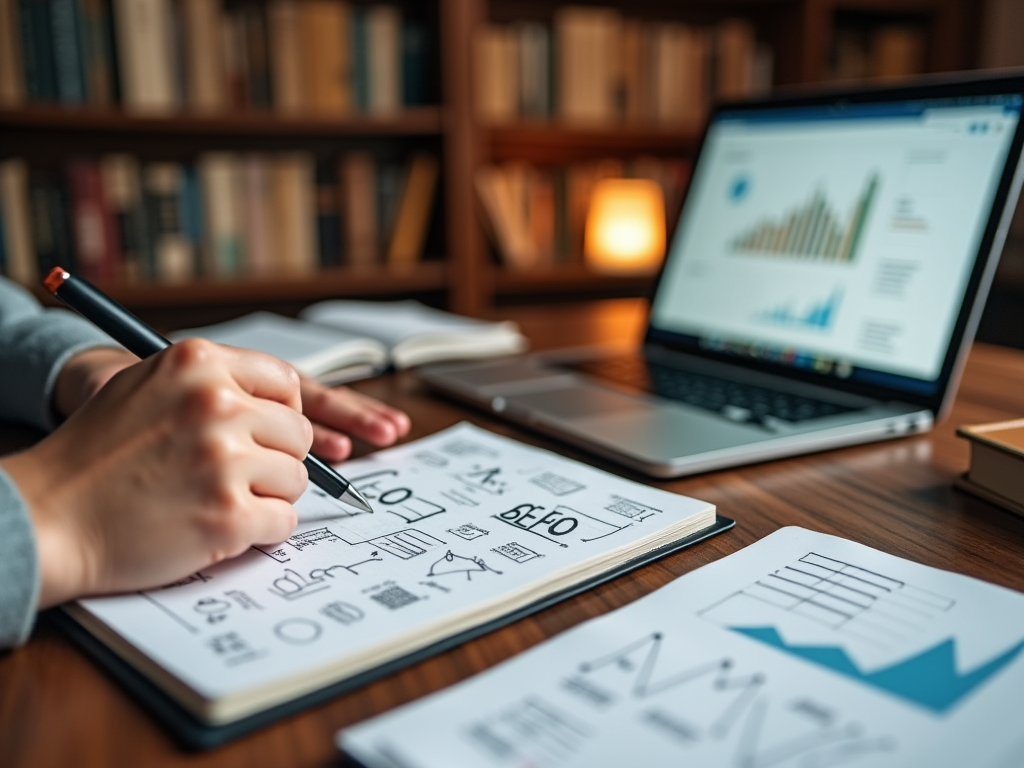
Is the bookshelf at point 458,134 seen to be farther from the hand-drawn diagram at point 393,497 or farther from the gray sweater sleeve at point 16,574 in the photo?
the gray sweater sleeve at point 16,574

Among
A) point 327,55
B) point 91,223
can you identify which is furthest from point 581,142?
point 91,223

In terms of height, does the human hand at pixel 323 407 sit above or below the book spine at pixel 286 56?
below

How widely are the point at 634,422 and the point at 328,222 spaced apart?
1638 mm

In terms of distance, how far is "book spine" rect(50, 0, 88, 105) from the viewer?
70.6 inches

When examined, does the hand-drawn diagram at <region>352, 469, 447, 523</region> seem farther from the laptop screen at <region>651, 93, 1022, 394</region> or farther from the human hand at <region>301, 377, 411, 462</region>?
the laptop screen at <region>651, 93, 1022, 394</region>

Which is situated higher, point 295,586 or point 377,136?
point 377,136

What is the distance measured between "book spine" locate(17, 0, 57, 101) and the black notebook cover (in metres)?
1.77

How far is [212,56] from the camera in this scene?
1.93 m

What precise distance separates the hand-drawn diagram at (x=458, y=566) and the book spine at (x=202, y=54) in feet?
5.88

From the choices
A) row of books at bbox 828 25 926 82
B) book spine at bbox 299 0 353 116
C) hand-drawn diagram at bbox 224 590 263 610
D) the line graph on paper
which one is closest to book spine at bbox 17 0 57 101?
book spine at bbox 299 0 353 116

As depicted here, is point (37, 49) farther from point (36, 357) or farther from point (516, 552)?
point (516, 552)

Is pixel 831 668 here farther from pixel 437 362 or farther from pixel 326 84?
pixel 326 84

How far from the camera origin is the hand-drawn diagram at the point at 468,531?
0.45 m

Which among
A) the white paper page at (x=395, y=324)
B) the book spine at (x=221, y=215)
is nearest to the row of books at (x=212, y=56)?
the book spine at (x=221, y=215)
